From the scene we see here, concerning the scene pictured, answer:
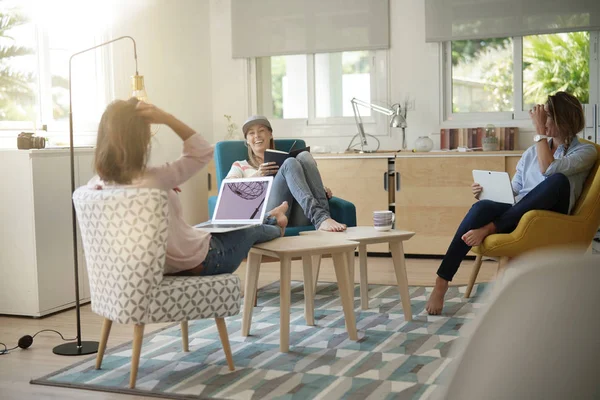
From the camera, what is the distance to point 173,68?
5867mm

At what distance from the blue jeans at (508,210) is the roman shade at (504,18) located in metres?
2.21

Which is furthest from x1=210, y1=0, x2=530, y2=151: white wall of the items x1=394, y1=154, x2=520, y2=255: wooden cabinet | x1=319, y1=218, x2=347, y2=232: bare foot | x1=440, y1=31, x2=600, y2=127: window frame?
x1=319, y1=218, x2=347, y2=232: bare foot

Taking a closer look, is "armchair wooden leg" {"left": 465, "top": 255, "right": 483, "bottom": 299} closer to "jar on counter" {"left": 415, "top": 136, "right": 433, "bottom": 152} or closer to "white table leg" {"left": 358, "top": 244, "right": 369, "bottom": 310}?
"white table leg" {"left": 358, "top": 244, "right": 369, "bottom": 310}

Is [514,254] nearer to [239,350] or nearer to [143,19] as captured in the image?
[239,350]

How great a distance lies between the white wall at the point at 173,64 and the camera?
530 cm

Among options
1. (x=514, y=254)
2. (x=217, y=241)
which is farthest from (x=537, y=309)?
(x=514, y=254)

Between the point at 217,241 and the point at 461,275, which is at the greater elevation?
the point at 217,241

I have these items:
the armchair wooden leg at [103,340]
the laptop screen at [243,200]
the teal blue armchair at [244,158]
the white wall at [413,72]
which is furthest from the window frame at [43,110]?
the white wall at [413,72]

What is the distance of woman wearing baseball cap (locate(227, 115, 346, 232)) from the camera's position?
3.84 m

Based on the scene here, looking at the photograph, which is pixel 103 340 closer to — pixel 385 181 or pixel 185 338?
pixel 185 338

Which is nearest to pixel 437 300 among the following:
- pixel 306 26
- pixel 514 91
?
pixel 514 91

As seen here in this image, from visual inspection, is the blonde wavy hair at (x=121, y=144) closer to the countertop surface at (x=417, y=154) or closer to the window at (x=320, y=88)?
the countertop surface at (x=417, y=154)

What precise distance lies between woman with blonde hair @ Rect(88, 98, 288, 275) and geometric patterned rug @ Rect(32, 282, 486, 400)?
0.40 metres

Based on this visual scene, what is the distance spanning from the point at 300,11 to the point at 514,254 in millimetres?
3256
